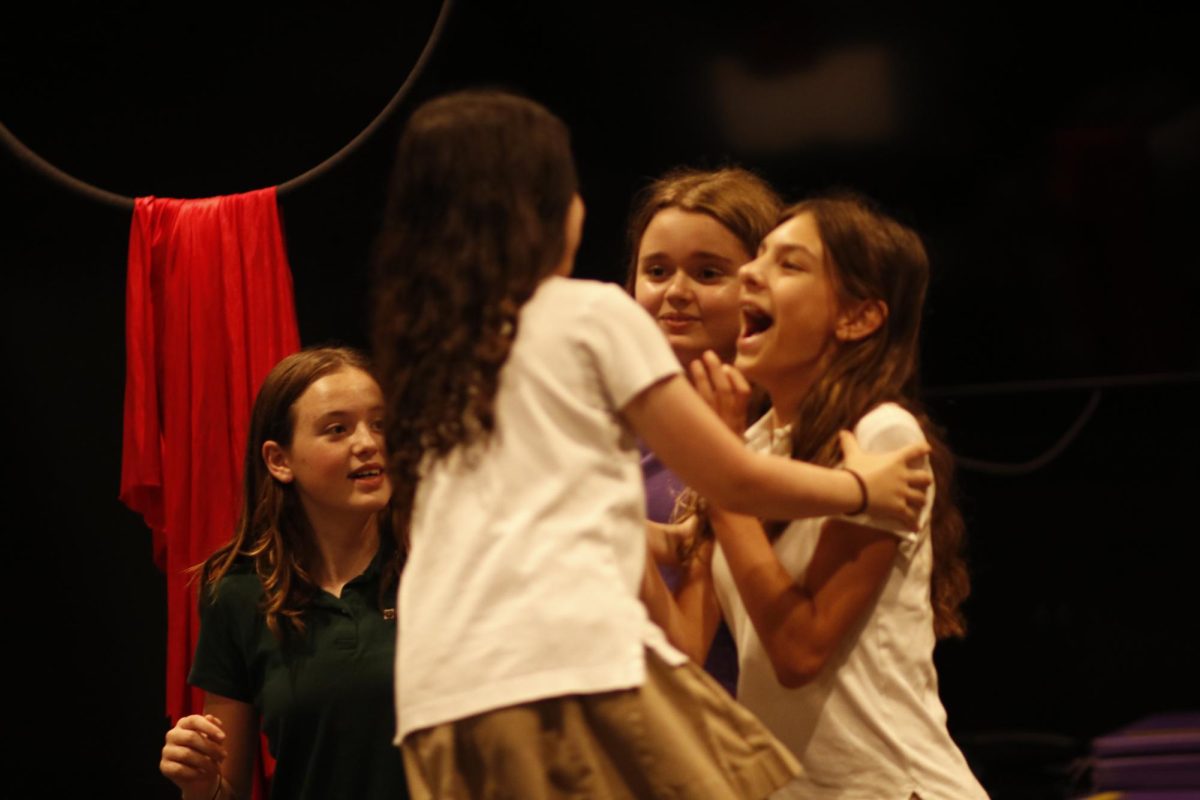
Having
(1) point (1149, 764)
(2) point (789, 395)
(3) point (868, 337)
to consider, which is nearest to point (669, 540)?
(2) point (789, 395)

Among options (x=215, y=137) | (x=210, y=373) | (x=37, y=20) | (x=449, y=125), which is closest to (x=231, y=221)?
(x=210, y=373)

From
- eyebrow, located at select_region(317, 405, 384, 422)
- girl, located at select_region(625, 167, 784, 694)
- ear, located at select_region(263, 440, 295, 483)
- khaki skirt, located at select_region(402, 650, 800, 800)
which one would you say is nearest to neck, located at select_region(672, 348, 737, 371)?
girl, located at select_region(625, 167, 784, 694)

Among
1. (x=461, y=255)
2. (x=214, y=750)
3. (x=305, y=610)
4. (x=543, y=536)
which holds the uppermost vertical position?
(x=461, y=255)

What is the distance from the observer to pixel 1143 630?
2902mm

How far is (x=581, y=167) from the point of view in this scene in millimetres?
2828

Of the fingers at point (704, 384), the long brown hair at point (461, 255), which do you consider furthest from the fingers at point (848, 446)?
the long brown hair at point (461, 255)

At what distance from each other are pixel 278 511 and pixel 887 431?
2.59 ft

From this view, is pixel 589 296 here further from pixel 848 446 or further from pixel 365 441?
pixel 365 441

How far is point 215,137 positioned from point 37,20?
0.34 meters

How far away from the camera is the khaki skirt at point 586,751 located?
132 cm

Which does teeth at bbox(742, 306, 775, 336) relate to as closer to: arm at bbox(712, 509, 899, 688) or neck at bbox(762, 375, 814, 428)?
neck at bbox(762, 375, 814, 428)

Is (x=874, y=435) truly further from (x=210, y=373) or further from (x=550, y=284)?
(x=210, y=373)

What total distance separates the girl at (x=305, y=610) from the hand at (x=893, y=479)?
0.65m

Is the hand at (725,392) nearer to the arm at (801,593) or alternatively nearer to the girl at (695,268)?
the arm at (801,593)
